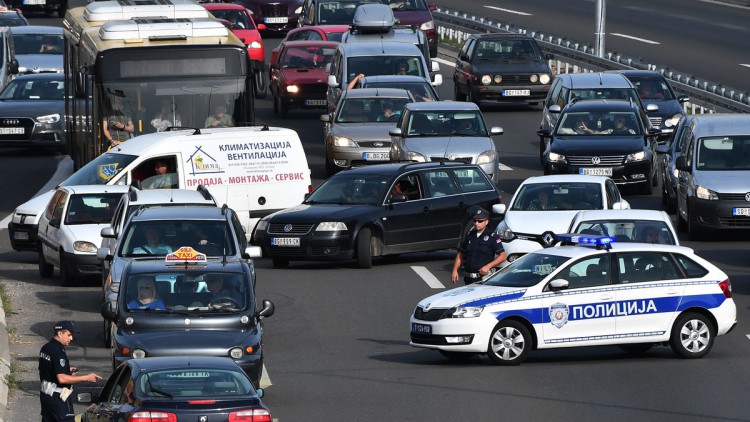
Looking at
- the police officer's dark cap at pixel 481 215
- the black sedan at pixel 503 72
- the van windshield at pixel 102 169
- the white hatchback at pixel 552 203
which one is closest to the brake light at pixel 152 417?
the police officer's dark cap at pixel 481 215

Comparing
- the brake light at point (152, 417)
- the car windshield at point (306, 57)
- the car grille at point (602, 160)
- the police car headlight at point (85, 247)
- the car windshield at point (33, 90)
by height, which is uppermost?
the brake light at point (152, 417)

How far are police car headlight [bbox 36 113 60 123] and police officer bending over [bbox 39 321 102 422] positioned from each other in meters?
24.4

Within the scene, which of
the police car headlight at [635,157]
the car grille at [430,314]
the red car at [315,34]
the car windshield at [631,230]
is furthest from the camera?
the red car at [315,34]

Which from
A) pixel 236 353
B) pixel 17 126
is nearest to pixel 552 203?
pixel 236 353

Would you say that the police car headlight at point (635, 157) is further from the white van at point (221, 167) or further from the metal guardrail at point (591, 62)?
the white van at point (221, 167)

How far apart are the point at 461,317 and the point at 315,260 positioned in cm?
760

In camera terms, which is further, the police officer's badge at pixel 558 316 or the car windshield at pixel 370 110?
the car windshield at pixel 370 110

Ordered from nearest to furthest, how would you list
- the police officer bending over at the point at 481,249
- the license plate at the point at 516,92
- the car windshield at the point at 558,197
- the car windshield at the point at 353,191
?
the police officer bending over at the point at 481,249, the car windshield at the point at 558,197, the car windshield at the point at 353,191, the license plate at the point at 516,92

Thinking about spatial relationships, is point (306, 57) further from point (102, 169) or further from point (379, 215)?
point (379, 215)

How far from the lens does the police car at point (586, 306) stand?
19594 millimetres

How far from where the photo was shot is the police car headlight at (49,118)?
39562 mm

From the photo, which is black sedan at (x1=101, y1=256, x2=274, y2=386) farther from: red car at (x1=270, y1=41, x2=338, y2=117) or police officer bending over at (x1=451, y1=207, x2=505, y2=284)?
red car at (x1=270, y1=41, x2=338, y2=117)

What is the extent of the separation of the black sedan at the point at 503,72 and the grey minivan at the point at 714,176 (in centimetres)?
1219

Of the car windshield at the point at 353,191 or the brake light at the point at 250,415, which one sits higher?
the brake light at the point at 250,415
